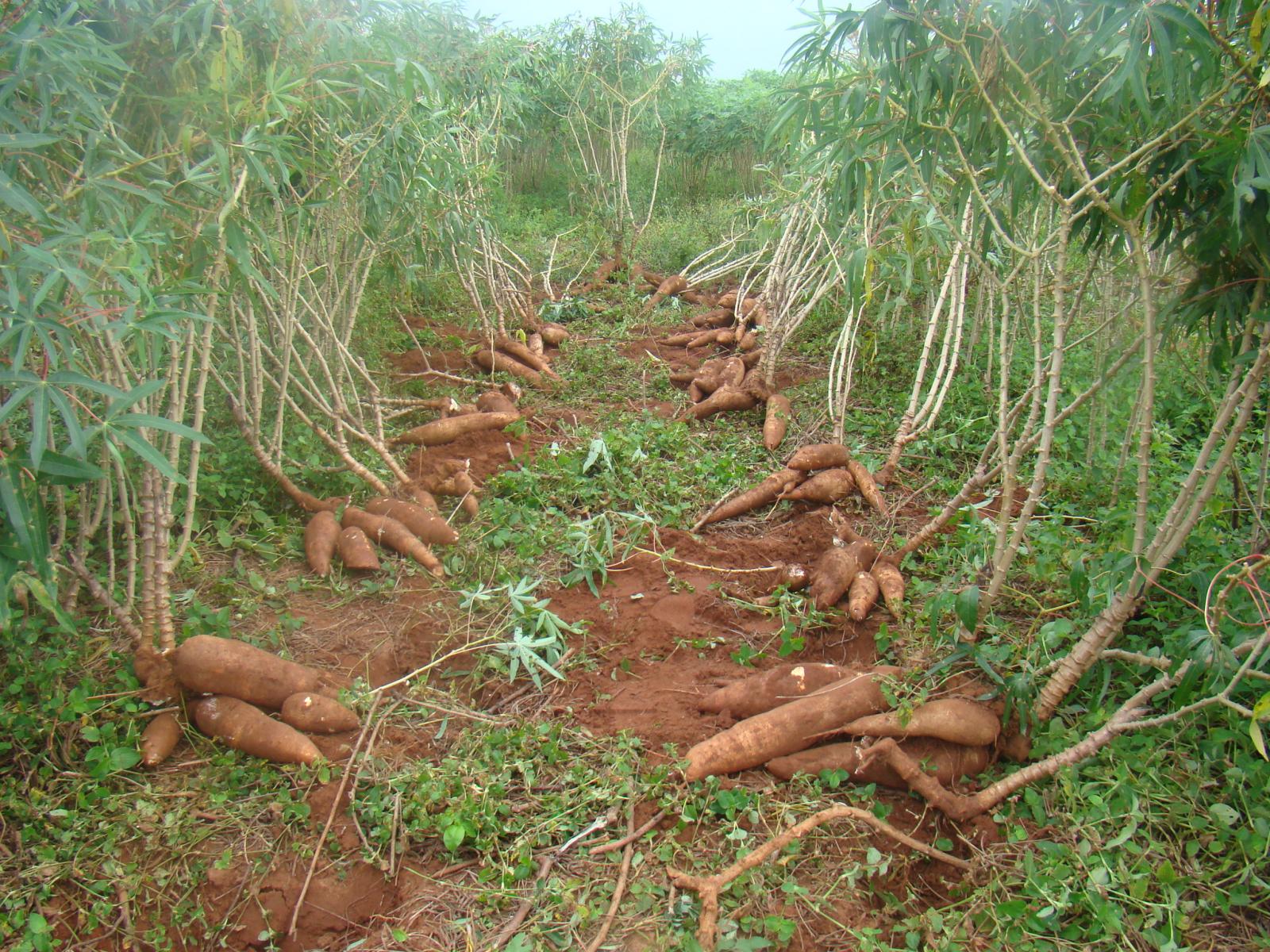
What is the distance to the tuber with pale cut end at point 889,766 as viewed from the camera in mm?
1932

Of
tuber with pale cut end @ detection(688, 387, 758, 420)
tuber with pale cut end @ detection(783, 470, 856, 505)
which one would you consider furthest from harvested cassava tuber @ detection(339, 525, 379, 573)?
tuber with pale cut end @ detection(688, 387, 758, 420)

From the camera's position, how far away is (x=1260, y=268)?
1752 mm

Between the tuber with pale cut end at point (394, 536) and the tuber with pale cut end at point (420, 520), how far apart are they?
0.11ft

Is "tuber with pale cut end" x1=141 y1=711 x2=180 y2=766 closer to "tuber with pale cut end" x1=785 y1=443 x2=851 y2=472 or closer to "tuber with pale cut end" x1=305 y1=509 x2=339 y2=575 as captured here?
"tuber with pale cut end" x1=305 y1=509 x2=339 y2=575

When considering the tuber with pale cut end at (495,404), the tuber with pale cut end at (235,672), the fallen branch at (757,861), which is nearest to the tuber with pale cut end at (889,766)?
the fallen branch at (757,861)

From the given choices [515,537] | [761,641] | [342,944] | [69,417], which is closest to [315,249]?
[515,537]

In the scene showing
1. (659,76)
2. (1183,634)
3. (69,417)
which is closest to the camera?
(69,417)

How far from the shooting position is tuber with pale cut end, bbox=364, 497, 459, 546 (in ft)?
9.46

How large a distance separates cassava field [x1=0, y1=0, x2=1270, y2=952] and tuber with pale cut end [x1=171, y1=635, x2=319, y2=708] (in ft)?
0.04

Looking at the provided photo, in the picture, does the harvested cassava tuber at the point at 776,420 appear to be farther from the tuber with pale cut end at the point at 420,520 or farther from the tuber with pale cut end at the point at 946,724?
the tuber with pale cut end at the point at 946,724

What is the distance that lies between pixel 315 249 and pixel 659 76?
4111mm

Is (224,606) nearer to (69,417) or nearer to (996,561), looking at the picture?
(69,417)

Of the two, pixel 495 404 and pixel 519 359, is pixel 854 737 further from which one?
pixel 519 359

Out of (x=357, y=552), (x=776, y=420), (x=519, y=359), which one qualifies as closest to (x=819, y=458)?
(x=776, y=420)
